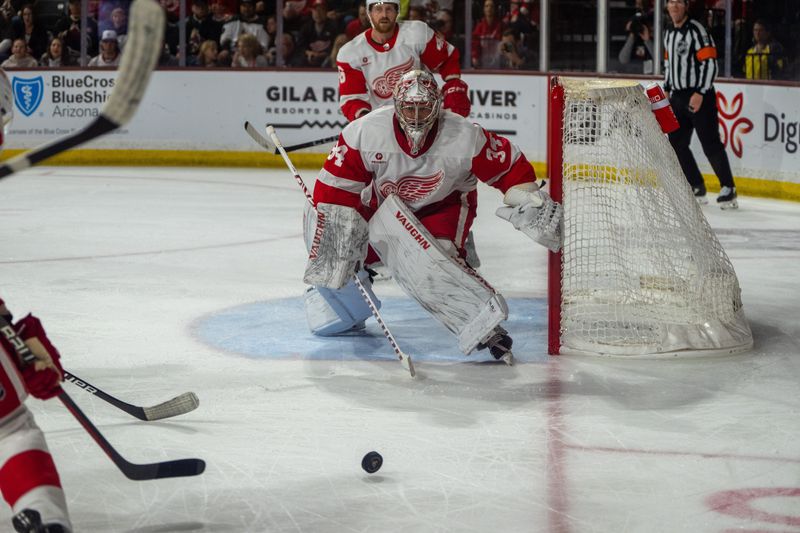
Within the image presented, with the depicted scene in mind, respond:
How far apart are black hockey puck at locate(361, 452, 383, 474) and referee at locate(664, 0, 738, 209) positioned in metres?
4.86

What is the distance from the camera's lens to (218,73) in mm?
9867

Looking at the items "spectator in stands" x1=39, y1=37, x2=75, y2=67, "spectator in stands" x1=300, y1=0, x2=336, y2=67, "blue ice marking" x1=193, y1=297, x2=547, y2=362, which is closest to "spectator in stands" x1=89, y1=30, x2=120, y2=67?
"spectator in stands" x1=39, y1=37, x2=75, y2=67

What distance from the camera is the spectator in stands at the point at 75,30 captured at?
10.0 metres

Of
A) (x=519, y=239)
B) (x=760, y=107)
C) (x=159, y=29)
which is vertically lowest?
(x=519, y=239)

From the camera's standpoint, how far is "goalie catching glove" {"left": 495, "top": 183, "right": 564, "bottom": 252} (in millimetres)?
3891

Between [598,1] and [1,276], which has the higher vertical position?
[598,1]

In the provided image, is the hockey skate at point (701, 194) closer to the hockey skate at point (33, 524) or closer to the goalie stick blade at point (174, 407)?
the goalie stick blade at point (174, 407)

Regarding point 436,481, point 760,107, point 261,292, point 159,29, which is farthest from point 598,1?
point 159,29

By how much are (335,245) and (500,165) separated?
1.84 ft

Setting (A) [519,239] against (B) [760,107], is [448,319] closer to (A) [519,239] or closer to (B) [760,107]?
(A) [519,239]

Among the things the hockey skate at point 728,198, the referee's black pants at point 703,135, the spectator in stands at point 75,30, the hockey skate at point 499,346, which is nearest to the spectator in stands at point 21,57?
the spectator in stands at point 75,30

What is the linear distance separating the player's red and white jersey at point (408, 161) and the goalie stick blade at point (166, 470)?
1392 mm

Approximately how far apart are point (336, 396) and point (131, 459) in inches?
29.4

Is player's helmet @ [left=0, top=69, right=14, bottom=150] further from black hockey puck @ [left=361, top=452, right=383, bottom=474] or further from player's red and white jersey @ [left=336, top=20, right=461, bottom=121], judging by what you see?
player's red and white jersey @ [left=336, top=20, right=461, bottom=121]
